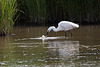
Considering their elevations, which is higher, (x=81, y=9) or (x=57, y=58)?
(x=81, y=9)

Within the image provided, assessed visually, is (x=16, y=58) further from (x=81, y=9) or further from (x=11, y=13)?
(x=81, y=9)

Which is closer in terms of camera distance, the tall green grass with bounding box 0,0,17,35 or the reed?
the tall green grass with bounding box 0,0,17,35

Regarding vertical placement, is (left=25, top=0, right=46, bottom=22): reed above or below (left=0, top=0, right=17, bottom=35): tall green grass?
above

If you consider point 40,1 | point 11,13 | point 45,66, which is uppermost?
point 40,1

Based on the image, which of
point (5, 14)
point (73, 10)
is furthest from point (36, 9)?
point (5, 14)

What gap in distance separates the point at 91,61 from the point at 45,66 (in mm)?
973

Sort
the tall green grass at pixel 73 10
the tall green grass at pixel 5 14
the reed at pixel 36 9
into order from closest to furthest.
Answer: the tall green grass at pixel 5 14
the tall green grass at pixel 73 10
the reed at pixel 36 9

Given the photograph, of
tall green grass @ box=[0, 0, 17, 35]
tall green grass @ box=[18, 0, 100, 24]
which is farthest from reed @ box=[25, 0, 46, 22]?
tall green grass @ box=[0, 0, 17, 35]

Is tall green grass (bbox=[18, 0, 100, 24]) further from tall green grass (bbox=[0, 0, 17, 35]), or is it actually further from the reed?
tall green grass (bbox=[0, 0, 17, 35])

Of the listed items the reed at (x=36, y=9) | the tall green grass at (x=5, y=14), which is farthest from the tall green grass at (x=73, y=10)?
the tall green grass at (x=5, y=14)

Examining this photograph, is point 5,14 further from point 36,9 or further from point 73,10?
point 73,10

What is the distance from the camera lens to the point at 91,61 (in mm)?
6238

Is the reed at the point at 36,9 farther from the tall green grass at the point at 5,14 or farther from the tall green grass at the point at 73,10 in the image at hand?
the tall green grass at the point at 5,14

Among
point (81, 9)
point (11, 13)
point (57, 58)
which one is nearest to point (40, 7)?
point (81, 9)
